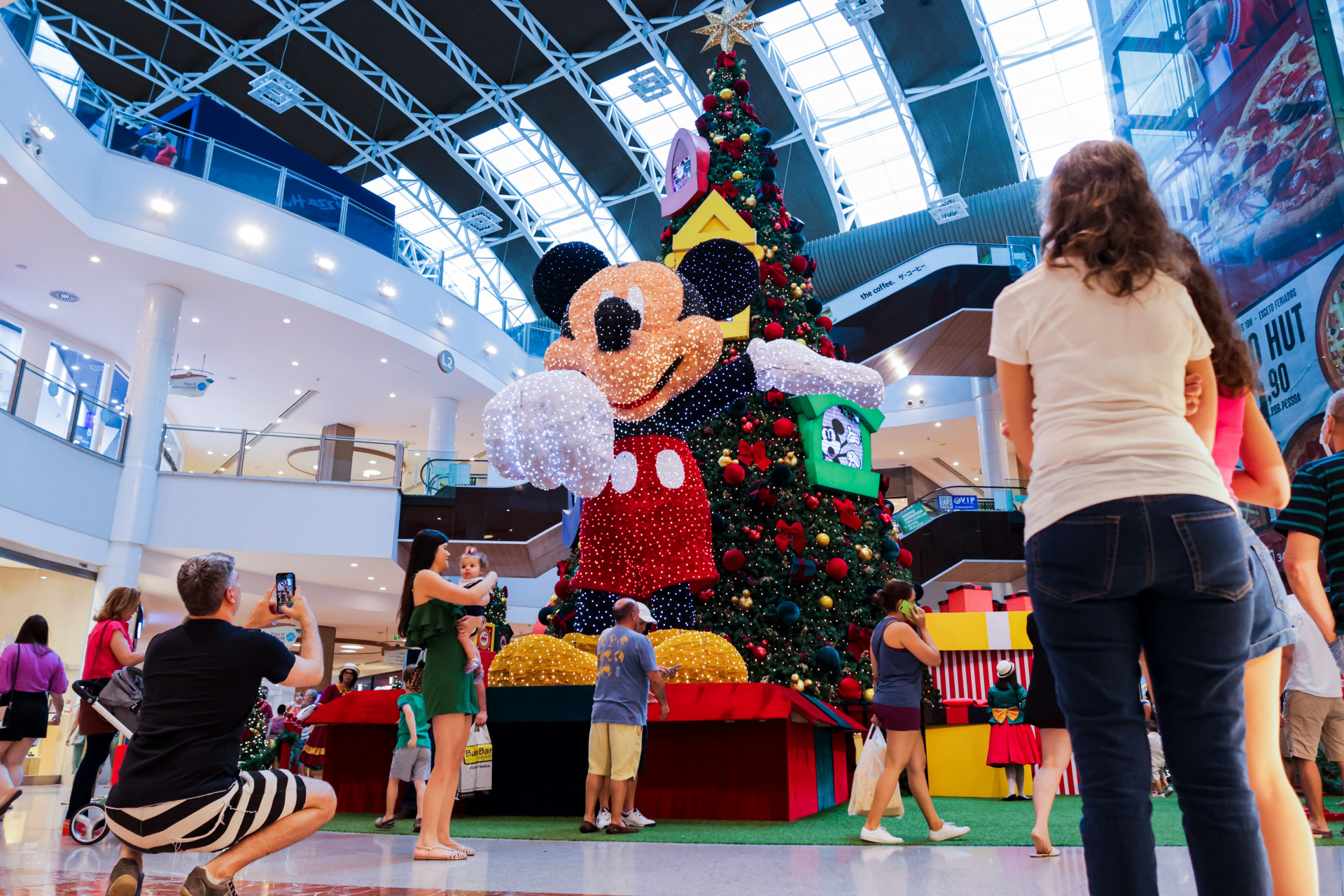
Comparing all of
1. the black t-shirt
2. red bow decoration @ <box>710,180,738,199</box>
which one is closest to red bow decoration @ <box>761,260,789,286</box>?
red bow decoration @ <box>710,180,738,199</box>

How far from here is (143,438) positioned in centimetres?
1368

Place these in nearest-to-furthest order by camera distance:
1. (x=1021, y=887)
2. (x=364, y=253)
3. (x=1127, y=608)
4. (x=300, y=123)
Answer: (x=1127, y=608)
(x=1021, y=887)
(x=364, y=253)
(x=300, y=123)

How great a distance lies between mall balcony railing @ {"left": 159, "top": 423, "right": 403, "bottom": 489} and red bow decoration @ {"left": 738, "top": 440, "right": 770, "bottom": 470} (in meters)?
9.93

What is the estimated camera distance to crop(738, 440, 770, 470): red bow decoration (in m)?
7.14

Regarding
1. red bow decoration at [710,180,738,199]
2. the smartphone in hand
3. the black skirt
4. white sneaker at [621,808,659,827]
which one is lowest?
white sneaker at [621,808,659,827]

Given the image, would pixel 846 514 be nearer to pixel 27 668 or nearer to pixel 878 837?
pixel 878 837

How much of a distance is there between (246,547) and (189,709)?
43.3ft

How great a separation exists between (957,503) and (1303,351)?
1091 cm

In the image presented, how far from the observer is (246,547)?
14.4 meters

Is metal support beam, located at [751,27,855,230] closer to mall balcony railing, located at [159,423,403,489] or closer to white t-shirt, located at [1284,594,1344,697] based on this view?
mall balcony railing, located at [159,423,403,489]

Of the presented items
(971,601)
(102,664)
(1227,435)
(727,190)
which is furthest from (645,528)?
(971,601)

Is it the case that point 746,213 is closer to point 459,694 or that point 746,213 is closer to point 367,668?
point 459,694

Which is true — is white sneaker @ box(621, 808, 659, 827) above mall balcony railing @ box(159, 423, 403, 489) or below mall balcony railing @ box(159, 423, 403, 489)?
below

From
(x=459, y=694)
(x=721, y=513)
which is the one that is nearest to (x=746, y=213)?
(x=721, y=513)
